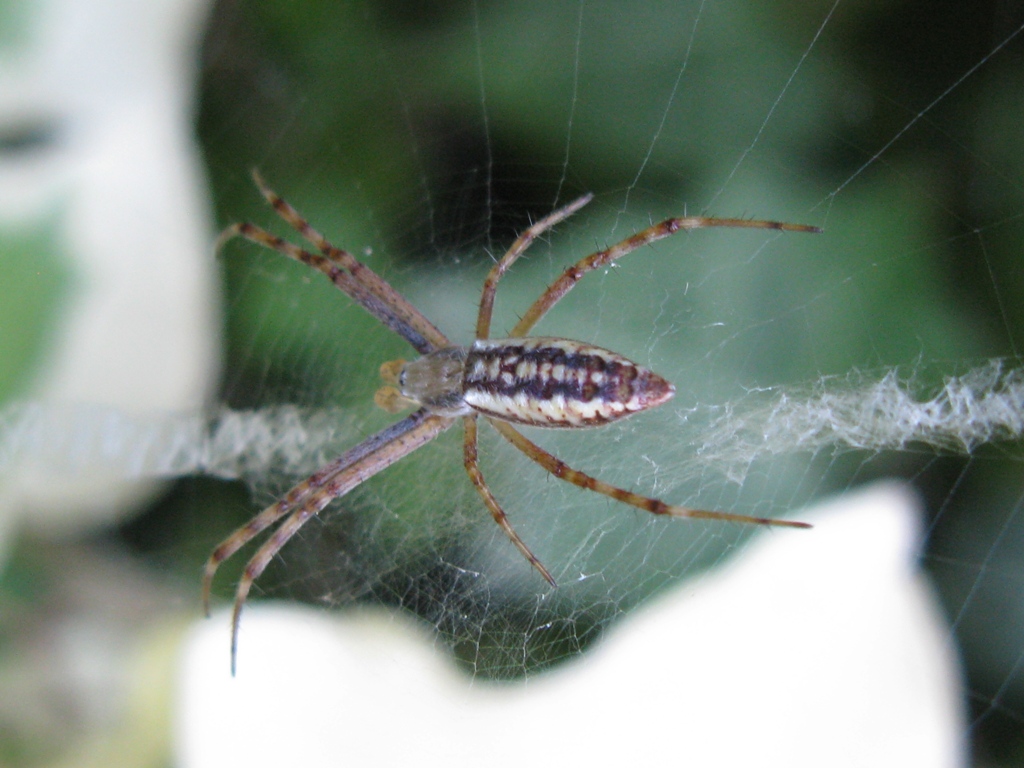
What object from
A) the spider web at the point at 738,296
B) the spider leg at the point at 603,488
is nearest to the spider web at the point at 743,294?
the spider web at the point at 738,296

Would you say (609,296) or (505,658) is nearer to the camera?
(505,658)

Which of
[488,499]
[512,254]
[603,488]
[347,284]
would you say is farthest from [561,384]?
[347,284]

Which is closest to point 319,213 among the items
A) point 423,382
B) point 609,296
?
point 423,382

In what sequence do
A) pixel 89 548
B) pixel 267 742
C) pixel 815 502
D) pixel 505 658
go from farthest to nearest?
pixel 89 548
pixel 267 742
pixel 815 502
pixel 505 658

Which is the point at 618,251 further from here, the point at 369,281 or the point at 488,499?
the point at 369,281

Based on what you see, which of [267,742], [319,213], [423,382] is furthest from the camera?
[319,213]

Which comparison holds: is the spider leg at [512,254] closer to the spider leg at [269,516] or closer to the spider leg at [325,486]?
the spider leg at [325,486]

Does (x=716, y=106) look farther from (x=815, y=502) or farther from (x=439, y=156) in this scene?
(x=815, y=502)

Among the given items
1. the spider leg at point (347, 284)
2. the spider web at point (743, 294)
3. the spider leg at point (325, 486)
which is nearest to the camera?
the spider web at point (743, 294)
